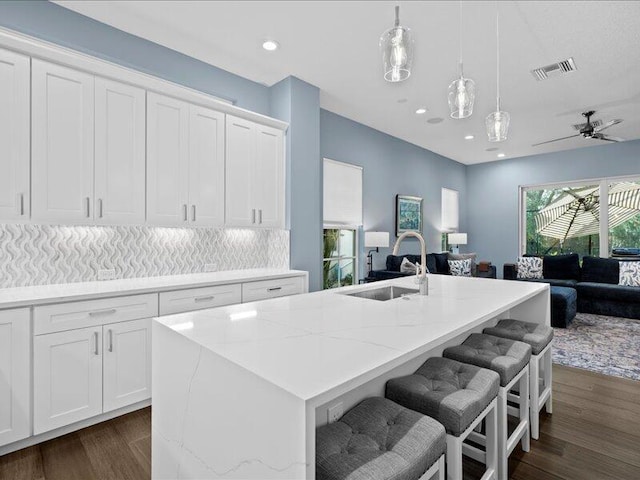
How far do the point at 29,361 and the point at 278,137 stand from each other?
283 cm

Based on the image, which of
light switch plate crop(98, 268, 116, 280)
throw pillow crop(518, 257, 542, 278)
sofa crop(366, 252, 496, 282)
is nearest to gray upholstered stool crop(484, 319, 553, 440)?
sofa crop(366, 252, 496, 282)

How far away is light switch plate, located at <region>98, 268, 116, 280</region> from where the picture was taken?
279cm

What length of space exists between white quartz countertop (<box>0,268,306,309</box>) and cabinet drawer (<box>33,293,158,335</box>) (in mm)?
47

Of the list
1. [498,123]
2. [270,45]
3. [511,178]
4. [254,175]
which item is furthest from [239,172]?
[511,178]

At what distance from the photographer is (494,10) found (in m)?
2.65

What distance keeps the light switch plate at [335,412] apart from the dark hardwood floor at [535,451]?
2.94 feet

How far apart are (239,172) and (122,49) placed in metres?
1.40

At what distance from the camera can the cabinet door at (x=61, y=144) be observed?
2.27m

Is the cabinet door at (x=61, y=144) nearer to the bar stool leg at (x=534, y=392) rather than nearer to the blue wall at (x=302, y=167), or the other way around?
the blue wall at (x=302, y=167)

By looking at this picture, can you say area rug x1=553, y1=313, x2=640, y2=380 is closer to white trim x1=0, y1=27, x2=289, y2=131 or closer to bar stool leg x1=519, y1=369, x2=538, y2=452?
bar stool leg x1=519, y1=369, x2=538, y2=452

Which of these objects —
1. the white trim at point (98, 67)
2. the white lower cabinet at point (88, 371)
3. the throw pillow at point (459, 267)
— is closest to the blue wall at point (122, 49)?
the white trim at point (98, 67)

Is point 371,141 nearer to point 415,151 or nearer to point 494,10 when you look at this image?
point 415,151

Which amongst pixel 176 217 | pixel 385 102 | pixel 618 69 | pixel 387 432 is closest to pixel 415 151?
pixel 385 102

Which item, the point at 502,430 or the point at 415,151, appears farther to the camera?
the point at 415,151
